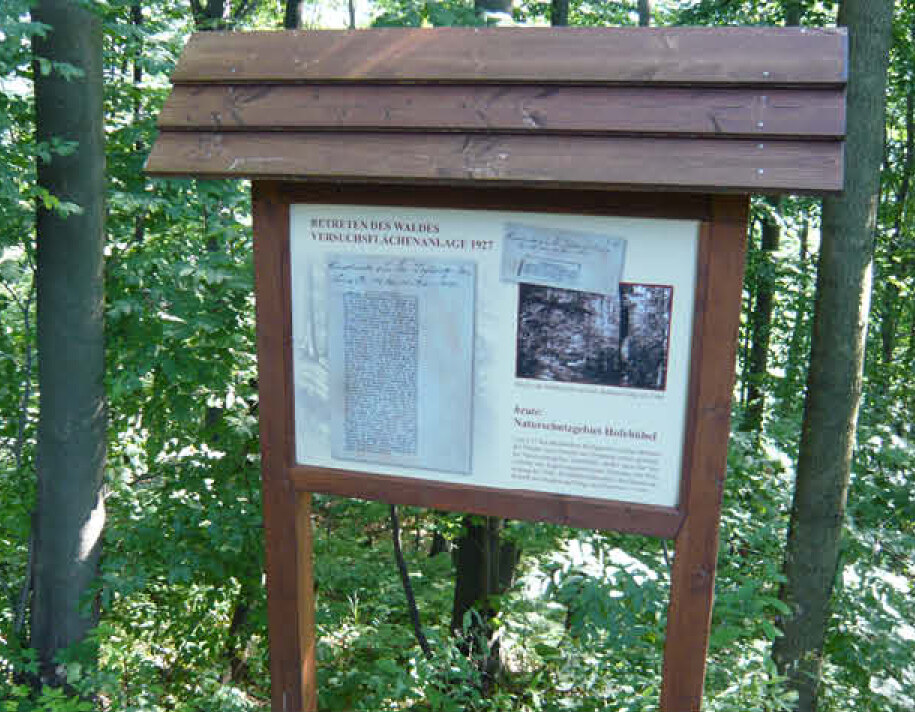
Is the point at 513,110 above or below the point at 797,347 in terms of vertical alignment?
above

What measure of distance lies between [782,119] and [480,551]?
404 cm

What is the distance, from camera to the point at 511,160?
6.70 feet

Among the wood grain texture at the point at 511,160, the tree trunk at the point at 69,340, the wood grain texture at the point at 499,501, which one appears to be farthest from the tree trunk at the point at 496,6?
the wood grain texture at the point at 499,501

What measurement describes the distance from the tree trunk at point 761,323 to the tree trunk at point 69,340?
725cm

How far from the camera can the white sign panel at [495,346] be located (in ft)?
7.14

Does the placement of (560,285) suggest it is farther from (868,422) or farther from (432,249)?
(868,422)

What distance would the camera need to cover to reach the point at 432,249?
7.66ft

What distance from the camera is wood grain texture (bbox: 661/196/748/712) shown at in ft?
6.77

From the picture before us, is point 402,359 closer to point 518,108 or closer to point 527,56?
point 518,108

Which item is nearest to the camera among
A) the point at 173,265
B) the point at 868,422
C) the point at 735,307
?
the point at 735,307

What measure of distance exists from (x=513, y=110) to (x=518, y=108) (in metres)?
0.02

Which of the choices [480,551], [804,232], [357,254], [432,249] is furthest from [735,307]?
[804,232]

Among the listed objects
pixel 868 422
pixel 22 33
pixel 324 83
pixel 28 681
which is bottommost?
pixel 28 681

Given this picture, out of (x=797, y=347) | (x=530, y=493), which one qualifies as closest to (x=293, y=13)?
(x=530, y=493)
